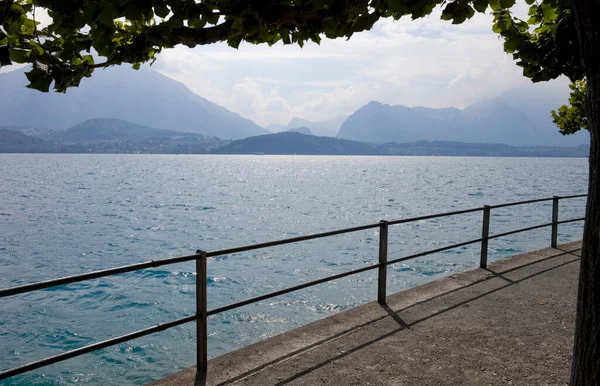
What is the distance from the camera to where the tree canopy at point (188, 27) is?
10.3 ft

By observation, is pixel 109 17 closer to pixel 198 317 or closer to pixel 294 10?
pixel 294 10

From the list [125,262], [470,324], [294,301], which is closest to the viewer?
[470,324]

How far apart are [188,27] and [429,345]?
12.8 ft

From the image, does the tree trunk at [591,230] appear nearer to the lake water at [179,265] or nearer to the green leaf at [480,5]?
the green leaf at [480,5]

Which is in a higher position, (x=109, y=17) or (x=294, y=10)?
(x=294, y=10)

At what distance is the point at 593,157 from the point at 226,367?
3561 millimetres

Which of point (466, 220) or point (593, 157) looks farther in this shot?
point (466, 220)

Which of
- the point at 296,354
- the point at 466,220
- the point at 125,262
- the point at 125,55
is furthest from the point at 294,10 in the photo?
the point at 466,220

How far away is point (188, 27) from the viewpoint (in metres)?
3.71

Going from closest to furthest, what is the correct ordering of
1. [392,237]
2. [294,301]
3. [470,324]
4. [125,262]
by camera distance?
1. [470,324]
2. [294,301]
3. [125,262]
4. [392,237]

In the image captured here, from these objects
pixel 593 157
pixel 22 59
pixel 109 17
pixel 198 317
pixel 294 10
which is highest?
pixel 294 10

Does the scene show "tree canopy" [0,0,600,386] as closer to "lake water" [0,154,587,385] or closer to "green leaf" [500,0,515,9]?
"green leaf" [500,0,515,9]

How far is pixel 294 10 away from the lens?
374cm

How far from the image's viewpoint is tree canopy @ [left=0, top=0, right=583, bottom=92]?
10.3 feet
